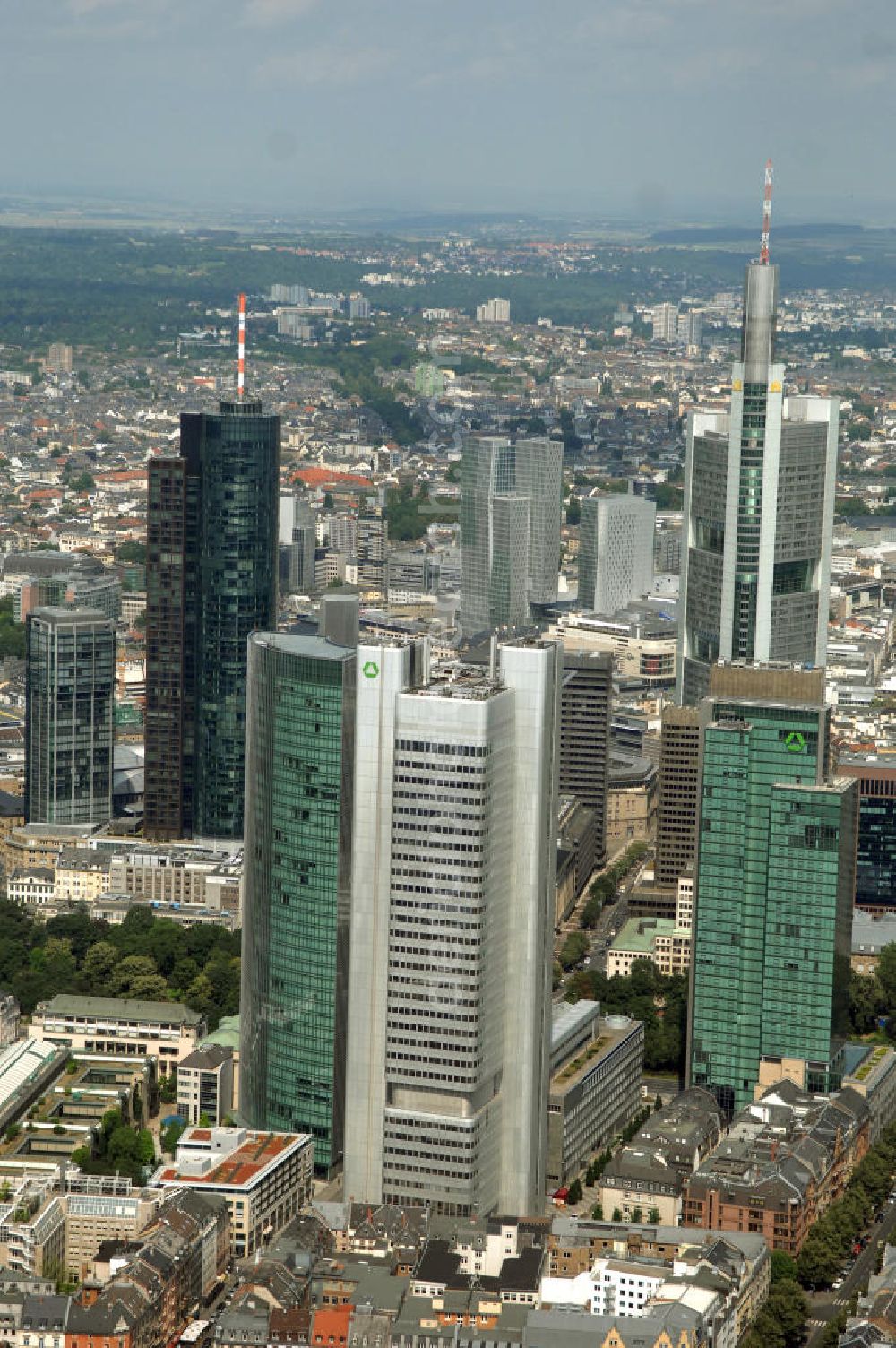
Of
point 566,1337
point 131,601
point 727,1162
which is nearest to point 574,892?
point 727,1162

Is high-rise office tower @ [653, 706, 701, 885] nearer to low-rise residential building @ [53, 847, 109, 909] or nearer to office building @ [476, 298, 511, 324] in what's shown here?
low-rise residential building @ [53, 847, 109, 909]

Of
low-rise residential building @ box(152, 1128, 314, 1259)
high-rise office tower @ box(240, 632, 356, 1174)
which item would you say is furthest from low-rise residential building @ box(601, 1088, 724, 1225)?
low-rise residential building @ box(152, 1128, 314, 1259)

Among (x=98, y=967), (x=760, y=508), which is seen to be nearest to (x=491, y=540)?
(x=760, y=508)

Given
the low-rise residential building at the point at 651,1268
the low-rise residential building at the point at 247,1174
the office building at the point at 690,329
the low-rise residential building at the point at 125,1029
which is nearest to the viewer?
the low-rise residential building at the point at 651,1268

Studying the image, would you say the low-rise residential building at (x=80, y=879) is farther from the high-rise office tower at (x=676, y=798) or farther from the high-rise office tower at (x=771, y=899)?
the high-rise office tower at (x=771, y=899)

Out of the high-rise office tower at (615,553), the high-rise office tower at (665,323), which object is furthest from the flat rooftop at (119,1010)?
the high-rise office tower at (665,323)

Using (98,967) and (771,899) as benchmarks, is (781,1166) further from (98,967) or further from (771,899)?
(98,967)
